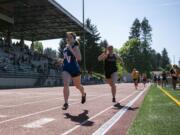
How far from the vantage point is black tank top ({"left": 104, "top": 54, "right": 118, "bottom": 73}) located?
47.0 feet

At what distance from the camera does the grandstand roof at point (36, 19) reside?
4563 centimetres

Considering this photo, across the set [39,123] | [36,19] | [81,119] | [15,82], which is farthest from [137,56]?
[39,123]

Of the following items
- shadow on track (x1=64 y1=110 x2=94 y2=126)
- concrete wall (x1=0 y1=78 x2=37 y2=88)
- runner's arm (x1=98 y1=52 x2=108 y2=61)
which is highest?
runner's arm (x1=98 y1=52 x2=108 y2=61)

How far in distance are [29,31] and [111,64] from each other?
165 feet

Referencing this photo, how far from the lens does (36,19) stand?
54250 millimetres

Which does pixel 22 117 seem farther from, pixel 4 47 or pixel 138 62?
pixel 138 62

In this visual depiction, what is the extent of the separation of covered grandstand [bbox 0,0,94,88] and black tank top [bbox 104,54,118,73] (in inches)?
841

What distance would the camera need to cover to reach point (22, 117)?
884 cm

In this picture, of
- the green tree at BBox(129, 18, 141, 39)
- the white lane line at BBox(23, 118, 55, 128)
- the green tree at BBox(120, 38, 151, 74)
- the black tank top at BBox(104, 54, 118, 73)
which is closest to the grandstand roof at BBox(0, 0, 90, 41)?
the black tank top at BBox(104, 54, 118, 73)

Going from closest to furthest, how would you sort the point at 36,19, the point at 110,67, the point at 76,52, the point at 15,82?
1. the point at 76,52
2. the point at 110,67
3. the point at 15,82
4. the point at 36,19

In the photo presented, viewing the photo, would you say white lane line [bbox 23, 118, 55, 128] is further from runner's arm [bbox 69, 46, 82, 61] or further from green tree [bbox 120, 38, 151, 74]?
green tree [bbox 120, 38, 151, 74]

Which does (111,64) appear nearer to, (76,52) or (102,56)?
(102,56)

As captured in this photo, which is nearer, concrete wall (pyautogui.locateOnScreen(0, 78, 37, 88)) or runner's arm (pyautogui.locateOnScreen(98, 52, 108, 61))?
runner's arm (pyautogui.locateOnScreen(98, 52, 108, 61))

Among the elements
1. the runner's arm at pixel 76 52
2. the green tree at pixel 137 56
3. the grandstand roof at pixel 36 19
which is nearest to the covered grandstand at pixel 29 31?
the grandstand roof at pixel 36 19
